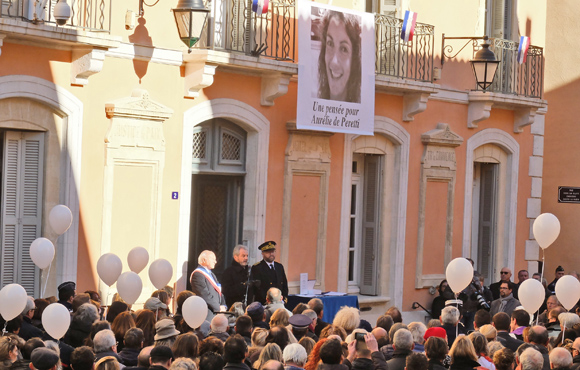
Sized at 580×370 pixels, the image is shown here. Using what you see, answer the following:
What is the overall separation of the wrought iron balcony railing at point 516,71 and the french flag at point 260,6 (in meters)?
5.76

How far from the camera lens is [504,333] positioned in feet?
35.1

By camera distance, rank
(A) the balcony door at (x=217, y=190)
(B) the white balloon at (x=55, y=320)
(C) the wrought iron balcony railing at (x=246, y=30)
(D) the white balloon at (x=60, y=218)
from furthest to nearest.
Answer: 1. (A) the balcony door at (x=217, y=190)
2. (C) the wrought iron balcony railing at (x=246, y=30)
3. (D) the white balloon at (x=60, y=218)
4. (B) the white balloon at (x=55, y=320)

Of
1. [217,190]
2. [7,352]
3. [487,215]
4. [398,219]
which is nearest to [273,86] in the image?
[217,190]

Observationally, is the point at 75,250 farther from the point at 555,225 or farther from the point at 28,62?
the point at 555,225

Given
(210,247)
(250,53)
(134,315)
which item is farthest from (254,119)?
(134,315)

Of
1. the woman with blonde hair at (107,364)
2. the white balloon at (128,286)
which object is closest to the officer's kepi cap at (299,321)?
the white balloon at (128,286)

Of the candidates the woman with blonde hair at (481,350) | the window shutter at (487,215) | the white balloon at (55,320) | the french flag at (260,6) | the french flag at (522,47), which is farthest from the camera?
the window shutter at (487,215)

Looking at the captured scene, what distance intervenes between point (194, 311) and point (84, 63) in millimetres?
4267

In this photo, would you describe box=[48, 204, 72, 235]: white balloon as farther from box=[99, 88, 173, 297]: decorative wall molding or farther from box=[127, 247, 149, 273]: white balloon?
box=[99, 88, 173, 297]: decorative wall molding

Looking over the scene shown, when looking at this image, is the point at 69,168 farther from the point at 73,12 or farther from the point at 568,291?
the point at 568,291

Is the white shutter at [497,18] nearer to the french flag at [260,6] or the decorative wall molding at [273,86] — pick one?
the decorative wall molding at [273,86]

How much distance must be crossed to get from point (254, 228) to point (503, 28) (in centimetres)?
719

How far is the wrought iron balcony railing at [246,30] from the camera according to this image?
14.8 meters

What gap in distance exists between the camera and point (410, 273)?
18.3 metres
